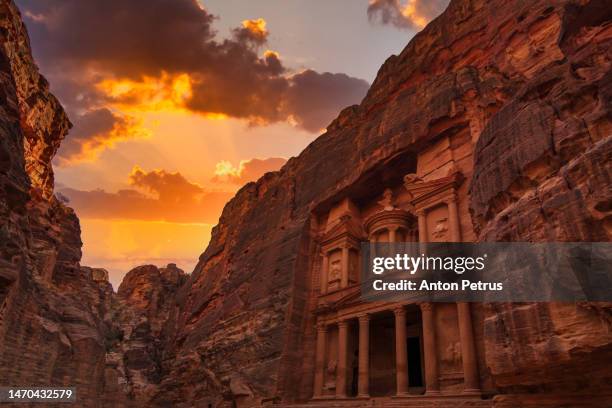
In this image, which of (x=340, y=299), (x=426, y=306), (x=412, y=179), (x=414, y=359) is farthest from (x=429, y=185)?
(x=414, y=359)

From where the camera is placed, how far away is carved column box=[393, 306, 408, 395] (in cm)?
1805

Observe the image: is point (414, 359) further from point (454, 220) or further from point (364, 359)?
point (454, 220)

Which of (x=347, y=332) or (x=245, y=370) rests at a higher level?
(x=347, y=332)

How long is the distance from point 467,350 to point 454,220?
5889mm

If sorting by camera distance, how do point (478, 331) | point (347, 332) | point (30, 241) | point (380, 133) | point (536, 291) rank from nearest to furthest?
point (536, 291), point (30, 241), point (478, 331), point (347, 332), point (380, 133)

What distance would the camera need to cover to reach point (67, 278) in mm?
24156

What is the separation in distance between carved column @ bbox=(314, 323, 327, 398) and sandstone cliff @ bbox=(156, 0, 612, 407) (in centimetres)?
67

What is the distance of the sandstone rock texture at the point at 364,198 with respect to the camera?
27.1 ft

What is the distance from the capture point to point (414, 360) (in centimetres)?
2245

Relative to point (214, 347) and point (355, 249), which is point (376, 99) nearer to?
point (355, 249)

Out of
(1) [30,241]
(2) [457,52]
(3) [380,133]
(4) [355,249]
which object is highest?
(2) [457,52]

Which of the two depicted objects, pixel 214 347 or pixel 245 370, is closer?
pixel 245 370

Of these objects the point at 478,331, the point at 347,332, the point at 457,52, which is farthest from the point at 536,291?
the point at 457,52

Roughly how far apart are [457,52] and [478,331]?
15.5 metres
